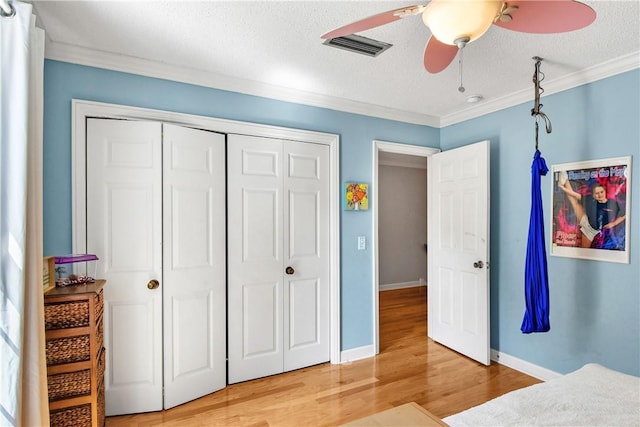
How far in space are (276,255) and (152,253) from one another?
963mm

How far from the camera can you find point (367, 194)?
3.31 meters

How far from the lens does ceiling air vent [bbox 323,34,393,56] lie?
2.08 metres

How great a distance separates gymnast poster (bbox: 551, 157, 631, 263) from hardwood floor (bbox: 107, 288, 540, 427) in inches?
47.5

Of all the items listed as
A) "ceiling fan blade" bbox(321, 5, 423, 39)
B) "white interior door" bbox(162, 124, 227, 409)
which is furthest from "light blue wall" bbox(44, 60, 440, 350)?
"ceiling fan blade" bbox(321, 5, 423, 39)

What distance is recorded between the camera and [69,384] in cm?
181

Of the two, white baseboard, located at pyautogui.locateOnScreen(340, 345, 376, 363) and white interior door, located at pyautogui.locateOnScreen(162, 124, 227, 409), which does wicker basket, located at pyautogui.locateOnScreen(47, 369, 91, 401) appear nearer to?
white interior door, located at pyautogui.locateOnScreen(162, 124, 227, 409)

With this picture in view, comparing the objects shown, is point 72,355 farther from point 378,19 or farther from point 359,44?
point 359,44

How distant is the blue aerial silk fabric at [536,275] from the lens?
8.05 ft

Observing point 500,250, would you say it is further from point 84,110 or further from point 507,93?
point 84,110

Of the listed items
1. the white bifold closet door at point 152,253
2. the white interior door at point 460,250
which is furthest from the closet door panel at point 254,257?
the white interior door at point 460,250

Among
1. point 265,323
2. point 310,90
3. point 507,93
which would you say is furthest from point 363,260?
point 507,93

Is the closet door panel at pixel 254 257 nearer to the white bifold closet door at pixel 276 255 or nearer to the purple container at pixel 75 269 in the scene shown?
the white bifold closet door at pixel 276 255

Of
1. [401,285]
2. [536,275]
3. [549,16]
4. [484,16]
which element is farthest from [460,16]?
[401,285]

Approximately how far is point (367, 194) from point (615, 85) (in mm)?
2012
